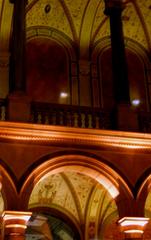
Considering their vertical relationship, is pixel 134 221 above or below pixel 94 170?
below

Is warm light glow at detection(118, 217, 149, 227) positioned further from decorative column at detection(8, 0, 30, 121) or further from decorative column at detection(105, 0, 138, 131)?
decorative column at detection(8, 0, 30, 121)

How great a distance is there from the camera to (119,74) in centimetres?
1215

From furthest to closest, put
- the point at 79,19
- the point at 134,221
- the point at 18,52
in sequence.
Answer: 1. the point at 79,19
2. the point at 18,52
3. the point at 134,221

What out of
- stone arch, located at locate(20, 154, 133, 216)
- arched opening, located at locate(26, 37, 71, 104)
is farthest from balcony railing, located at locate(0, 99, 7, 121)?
arched opening, located at locate(26, 37, 71, 104)

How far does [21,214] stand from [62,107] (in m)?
3.06

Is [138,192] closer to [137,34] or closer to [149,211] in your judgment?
[149,211]

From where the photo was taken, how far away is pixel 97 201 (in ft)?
46.6

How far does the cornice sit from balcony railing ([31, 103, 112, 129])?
0.55 metres

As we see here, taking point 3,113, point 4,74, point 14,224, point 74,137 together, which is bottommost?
point 14,224

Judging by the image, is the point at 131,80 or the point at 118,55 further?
the point at 131,80

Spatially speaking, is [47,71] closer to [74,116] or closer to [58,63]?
[58,63]

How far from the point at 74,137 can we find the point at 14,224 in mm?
2433

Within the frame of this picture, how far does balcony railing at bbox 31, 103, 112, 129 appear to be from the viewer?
36.9 ft

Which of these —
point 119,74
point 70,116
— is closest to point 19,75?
point 70,116
